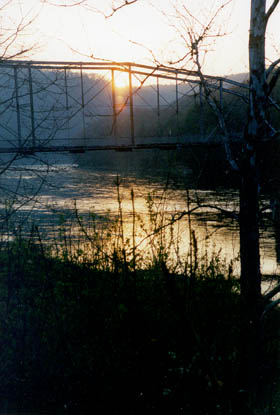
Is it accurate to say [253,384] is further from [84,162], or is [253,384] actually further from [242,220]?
[84,162]

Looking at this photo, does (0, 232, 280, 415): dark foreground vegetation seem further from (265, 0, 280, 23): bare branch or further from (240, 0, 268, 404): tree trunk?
(265, 0, 280, 23): bare branch

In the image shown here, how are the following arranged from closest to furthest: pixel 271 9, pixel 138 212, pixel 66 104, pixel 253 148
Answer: pixel 271 9 < pixel 253 148 < pixel 66 104 < pixel 138 212

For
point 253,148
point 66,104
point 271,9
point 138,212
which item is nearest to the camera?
point 271,9

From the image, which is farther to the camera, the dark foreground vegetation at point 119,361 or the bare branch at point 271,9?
the bare branch at point 271,9

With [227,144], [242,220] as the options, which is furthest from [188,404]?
[227,144]

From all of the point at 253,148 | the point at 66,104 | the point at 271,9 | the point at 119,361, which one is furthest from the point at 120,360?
the point at 66,104

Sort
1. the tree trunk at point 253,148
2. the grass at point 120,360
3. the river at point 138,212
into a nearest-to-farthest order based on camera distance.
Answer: the grass at point 120,360
the tree trunk at point 253,148
the river at point 138,212

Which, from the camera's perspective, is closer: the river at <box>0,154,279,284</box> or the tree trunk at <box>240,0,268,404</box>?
the tree trunk at <box>240,0,268,404</box>

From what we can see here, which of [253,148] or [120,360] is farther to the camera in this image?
[253,148]

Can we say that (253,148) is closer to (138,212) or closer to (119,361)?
(119,361)

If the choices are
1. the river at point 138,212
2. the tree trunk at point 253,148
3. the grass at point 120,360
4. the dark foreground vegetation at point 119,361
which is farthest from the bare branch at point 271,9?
the dark foreground vegetation at point 119,361

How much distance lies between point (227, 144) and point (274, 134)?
1328 mm

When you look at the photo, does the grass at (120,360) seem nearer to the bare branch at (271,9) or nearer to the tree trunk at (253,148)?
the tree trunk at (253,148)

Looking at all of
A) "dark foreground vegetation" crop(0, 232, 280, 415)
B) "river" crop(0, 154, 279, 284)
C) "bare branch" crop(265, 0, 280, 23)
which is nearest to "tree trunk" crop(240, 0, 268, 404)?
"bare branch" crop(265, 0, 280, 23)
